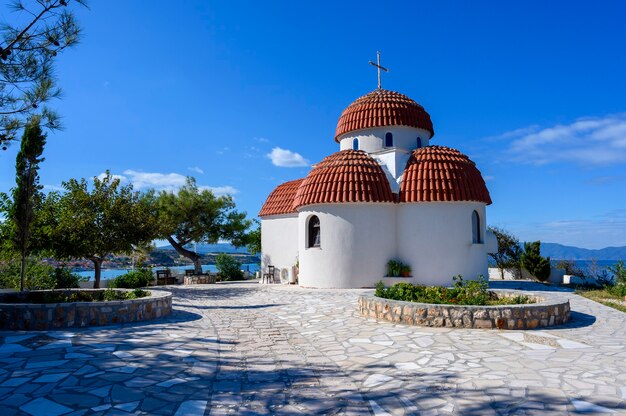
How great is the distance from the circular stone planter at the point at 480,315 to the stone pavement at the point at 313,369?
0.32 m

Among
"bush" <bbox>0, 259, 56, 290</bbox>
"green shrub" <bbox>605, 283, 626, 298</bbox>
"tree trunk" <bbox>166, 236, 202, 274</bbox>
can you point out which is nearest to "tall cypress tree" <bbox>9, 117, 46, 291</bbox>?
"bush" <bbox>0, 259, 56, 290</bbox>

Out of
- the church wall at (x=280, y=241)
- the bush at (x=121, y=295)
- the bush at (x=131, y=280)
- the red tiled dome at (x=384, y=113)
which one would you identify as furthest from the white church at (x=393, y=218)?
the bush at (x=131, y=280)

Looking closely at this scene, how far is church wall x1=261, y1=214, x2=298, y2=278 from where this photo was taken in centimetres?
2148

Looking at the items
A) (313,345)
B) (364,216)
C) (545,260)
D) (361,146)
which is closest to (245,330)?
(313,345)

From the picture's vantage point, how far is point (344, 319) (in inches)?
395

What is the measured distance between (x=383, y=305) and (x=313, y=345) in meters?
2.60

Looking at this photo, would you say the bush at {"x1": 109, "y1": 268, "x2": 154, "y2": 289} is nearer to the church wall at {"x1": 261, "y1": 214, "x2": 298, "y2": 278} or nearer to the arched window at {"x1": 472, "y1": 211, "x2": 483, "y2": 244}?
the church wall at {"x1": 261, "y1": 214, "x2": 298, "y2": 278}

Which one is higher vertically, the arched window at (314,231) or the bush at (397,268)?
the arched window at (314,231)

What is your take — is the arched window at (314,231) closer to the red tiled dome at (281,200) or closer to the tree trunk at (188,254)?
the red tiled dome at (281,200)

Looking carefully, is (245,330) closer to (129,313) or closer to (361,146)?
(129,313)

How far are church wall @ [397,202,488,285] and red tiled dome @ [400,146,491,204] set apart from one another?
403mm

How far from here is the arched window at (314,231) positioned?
17547mm

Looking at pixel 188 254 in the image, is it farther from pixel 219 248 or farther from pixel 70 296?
pixel 70 296

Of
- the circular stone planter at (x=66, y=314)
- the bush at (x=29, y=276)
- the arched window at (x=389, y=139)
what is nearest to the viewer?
the circular stone planter at (x=66, y=314)
